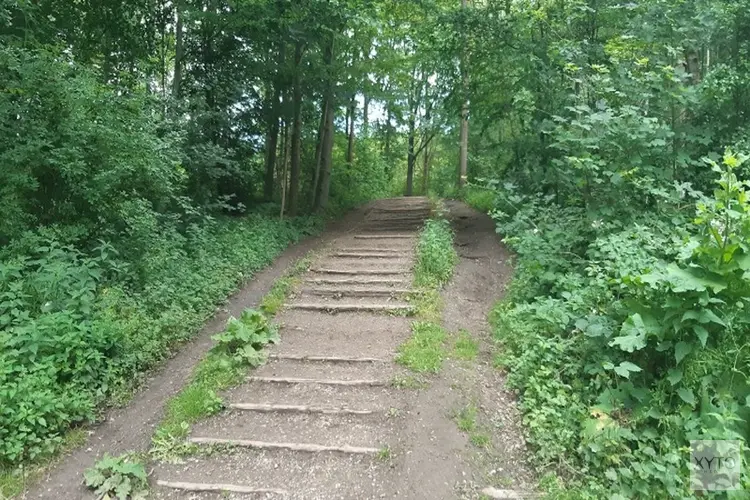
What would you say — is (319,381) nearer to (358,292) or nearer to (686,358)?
(358,292)

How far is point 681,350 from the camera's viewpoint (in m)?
3.54

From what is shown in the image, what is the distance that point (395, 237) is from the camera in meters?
10.4

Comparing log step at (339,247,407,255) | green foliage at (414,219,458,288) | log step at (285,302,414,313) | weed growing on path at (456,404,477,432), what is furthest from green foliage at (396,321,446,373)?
log step at (339,247,407,255)

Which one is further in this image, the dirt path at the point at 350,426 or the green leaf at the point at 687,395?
the dirt path at the point at 350,426

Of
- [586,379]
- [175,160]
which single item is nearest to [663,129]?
[586,379]

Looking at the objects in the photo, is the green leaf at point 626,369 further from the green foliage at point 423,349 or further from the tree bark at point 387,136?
the tree bark at point 387,136

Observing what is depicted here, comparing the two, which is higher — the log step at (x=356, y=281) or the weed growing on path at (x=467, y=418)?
the log step at (x=356, y=281)

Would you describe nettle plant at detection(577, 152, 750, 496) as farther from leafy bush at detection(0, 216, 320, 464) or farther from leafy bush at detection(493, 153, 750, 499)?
leafy bush at detection(0, 216, 320, 464)

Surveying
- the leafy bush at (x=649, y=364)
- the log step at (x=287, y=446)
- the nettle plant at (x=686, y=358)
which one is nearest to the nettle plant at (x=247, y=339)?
the log step at (x=287, y=446)

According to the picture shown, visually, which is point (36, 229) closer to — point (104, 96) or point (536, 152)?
point (104, 96)

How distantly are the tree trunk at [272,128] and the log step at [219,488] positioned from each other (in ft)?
28.4

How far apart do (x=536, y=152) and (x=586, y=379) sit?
220 inches

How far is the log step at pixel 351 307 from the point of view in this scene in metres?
6.50

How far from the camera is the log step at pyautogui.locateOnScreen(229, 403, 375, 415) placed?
448 cm
